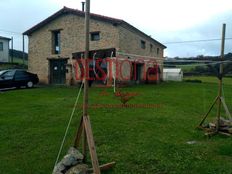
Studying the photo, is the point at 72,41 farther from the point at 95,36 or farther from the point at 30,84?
the point at 30,84

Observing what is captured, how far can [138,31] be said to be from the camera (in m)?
24.8

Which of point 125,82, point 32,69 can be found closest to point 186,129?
point 125,82

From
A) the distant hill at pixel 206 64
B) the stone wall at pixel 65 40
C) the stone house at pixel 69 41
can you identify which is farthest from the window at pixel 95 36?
the distant hill at pixel 206 64

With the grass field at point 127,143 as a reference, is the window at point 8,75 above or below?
above

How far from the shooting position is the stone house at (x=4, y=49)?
40.2 meters

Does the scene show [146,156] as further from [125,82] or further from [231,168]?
[125,82]

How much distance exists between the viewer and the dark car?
66.3ft

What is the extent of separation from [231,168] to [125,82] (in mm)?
17196

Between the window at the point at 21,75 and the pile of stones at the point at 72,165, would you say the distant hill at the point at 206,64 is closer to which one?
the pile of stones at the point at 72,165

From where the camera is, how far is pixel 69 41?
24.6 m

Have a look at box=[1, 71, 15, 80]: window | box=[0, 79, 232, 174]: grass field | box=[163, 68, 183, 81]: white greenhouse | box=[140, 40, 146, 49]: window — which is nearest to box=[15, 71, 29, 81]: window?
box=[1, 71, 15, 80]: window

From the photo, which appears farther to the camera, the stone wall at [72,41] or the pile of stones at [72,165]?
the stone wall at [72,41]

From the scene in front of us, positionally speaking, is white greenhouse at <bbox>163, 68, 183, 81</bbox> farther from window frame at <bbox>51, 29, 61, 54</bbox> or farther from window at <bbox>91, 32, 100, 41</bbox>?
window at <bbox>91, 32, 100, 41</bbox>

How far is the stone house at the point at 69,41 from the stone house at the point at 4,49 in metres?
14.8
